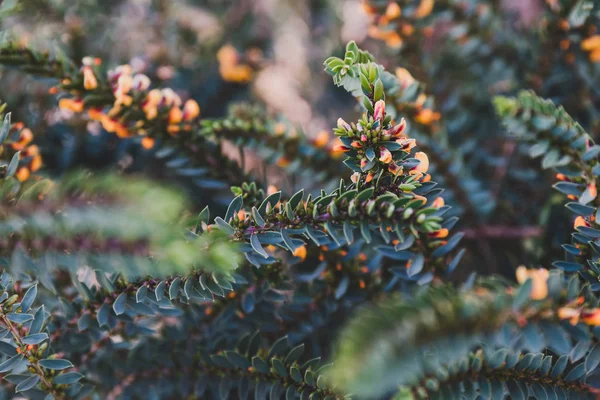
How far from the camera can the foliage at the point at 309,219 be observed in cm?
43

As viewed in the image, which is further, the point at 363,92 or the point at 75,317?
the point at 75,317

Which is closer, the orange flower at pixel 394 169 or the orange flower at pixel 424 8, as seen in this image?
the orange flower at pixel 394 169

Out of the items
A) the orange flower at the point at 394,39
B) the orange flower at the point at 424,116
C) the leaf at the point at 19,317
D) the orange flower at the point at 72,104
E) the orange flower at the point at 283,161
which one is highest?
the orange flower at the point at 394,39

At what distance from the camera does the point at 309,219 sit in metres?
0.48

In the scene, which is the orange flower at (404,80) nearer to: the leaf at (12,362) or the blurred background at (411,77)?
the blurred background at (411,77)

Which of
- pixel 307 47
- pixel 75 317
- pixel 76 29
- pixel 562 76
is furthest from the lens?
pixel 307 47

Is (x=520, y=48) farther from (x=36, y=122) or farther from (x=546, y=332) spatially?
(x=36, y=122)

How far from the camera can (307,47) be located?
1.12m

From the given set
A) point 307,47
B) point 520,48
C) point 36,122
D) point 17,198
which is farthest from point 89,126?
point 520,48

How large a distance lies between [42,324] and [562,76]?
78cm

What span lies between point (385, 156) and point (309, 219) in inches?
3.8

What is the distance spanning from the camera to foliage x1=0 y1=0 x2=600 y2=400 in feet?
1.40

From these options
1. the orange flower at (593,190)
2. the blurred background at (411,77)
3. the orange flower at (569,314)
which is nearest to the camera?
the orange flower at (569,314)

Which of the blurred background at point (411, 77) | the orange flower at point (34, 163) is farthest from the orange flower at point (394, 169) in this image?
the orange flower at point (34, 163)
